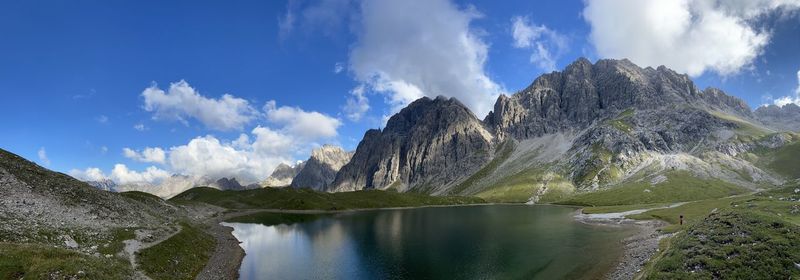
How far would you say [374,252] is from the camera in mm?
87875

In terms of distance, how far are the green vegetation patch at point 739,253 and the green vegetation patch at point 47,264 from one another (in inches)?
2164

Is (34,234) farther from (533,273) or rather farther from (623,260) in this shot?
(623,260)

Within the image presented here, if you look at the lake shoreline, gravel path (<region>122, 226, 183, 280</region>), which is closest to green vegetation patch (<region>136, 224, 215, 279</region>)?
gravel path (<region>122, 226, 183, 280</region>)

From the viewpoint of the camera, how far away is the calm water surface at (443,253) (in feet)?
213

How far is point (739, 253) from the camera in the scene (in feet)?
124

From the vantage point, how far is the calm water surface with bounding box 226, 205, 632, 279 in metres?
64.8

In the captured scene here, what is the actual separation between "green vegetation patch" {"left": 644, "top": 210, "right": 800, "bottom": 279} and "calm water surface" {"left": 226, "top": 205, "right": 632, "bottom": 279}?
632 inches

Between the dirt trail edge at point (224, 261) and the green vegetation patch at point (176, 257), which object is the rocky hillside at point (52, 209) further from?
the dirt trail edge at point (224, 261)

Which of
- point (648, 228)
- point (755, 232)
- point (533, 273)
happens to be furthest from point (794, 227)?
point (648, 228)

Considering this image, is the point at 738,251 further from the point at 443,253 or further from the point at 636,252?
the point at 443,253

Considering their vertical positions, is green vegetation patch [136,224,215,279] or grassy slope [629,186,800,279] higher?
grassy slope [629,186,800,279]

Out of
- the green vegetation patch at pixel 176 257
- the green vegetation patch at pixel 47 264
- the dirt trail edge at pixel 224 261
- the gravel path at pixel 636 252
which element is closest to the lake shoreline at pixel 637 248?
the gravel path at pixel 636 252

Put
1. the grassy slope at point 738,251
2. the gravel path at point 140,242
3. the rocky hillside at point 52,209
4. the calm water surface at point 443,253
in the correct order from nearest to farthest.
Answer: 1. the grassy slope at point 738,251
2. the rocky hillside at point 52,209
3. the gravel path at point 140,242
4. the calm water surface at point 443,253

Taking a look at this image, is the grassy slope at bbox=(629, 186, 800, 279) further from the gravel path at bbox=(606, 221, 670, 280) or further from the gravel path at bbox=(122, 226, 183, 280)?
the gravel path at bbox=(122, 226, 183, 280)
